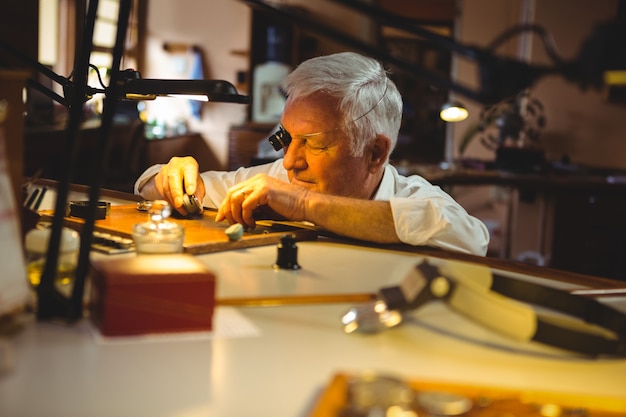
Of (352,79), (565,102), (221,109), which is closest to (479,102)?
(352,79)

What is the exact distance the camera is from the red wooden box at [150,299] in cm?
109

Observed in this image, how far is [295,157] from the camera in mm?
2340

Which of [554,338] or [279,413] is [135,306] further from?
[554,338]

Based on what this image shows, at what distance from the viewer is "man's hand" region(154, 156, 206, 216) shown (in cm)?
214

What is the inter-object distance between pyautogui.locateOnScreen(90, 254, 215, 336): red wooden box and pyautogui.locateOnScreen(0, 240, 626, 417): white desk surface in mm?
27

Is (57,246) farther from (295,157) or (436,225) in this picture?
(295,157)

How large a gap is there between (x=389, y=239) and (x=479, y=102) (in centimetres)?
113

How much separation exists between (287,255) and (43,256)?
1.64 ft

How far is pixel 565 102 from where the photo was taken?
6691 millimetres

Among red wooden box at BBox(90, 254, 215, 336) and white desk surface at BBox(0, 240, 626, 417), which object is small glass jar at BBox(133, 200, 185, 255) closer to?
white desk surface at BBox(0, 240, 626, 417)

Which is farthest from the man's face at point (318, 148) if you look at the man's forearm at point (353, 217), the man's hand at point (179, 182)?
the man's forearm at point (353, 217)

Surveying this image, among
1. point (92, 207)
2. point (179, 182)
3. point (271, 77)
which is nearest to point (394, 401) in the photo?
point (92, 207)

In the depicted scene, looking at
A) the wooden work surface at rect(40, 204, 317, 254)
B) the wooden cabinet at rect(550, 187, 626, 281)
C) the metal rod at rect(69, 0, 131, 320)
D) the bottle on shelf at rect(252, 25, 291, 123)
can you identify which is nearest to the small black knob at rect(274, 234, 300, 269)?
the wooden work surface at rect(40, 204, 317, 254)

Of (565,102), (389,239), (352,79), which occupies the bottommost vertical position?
(389,239)
